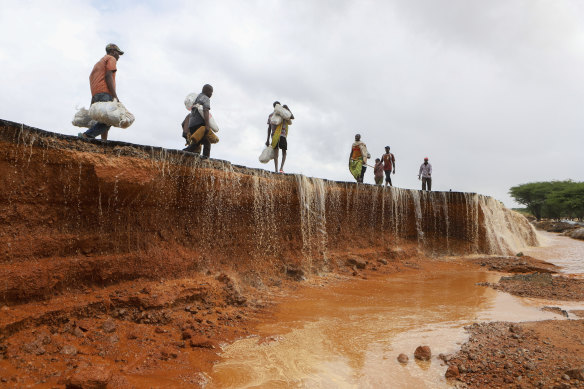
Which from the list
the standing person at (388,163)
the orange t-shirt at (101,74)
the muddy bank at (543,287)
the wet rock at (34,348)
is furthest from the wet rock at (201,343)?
the standing person at (388,163)

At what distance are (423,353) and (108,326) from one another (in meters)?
3.60

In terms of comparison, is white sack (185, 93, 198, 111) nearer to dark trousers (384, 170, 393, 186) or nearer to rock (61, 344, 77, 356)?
rock (61, 344, 77, 356)

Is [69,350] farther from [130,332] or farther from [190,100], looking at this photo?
[190,100]

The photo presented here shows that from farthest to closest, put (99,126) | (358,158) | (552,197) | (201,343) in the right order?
(552,197), (358,158), (99,126), (201,343)

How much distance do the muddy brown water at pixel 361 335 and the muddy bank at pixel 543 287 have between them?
1.25 ft

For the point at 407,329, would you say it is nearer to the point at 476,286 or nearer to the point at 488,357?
the point at 488,357

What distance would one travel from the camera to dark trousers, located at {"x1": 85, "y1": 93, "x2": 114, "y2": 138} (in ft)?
16.5

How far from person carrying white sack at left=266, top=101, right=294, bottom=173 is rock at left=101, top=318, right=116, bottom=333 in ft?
16.3

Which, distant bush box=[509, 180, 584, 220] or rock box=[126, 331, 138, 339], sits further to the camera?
distant bush box=[509, 180, 584, 220]

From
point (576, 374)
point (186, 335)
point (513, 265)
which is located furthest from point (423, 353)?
point (513, 265)

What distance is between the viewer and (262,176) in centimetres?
725

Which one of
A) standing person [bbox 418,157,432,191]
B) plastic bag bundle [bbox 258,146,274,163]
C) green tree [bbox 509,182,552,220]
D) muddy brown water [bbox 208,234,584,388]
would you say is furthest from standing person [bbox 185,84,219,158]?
green tree [bbox 509,182,552,220]

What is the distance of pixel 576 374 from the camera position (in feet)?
8.82

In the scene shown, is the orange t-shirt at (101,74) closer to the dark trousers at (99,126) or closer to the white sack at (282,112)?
the dark trousers at (99,126)
